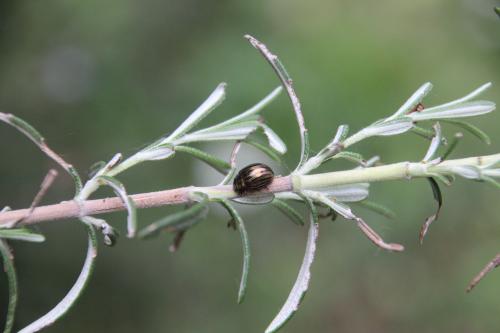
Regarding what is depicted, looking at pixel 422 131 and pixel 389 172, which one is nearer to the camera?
pixel 389 172

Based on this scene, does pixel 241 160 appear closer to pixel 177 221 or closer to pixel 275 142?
pixel 275 142

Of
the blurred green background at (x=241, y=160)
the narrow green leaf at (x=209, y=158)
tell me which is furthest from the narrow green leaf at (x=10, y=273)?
the blurred green background at (x=241, y=160)

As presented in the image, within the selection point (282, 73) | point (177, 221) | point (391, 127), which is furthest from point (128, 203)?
point (391, 127)

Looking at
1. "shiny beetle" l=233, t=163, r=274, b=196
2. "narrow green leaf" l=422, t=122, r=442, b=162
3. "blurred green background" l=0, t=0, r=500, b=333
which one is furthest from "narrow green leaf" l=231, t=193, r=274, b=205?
"blurred green background" l=0, t=0, r=500, b=333

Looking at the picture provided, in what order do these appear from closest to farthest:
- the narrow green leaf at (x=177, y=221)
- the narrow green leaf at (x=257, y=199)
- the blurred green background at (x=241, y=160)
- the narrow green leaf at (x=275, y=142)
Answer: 1. the narrow green leaf at (x=177, y=221)
2. the narrow green leaf at (x=257, y=199)
3. the narrow green leaf at (x=275, y=142)
4. the blurred green background at (x=241, y=160)

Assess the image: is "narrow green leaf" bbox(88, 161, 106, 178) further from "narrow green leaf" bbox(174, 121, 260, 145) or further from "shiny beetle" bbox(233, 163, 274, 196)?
"shiny beetle" bbox(233, 163, 274, 196)

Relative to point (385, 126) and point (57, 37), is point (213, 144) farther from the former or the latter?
point (385, 126)

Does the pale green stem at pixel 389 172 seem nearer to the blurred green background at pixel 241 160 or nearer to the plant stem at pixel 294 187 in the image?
the plant stem at pixel 294 187

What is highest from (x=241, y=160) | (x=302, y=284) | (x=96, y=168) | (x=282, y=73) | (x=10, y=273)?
(x=282, y=73)
